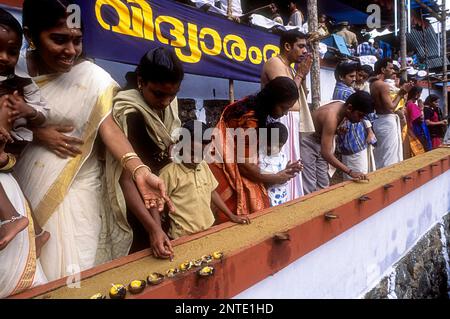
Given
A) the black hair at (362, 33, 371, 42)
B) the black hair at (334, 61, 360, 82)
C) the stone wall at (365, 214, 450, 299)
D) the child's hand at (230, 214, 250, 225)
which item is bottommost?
the stone wall at (365, 214, 450, 299)

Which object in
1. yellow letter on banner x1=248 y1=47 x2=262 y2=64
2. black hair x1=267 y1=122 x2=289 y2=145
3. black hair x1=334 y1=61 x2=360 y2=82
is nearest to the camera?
black hair x1=267 y1=122 x2=289 y2=145

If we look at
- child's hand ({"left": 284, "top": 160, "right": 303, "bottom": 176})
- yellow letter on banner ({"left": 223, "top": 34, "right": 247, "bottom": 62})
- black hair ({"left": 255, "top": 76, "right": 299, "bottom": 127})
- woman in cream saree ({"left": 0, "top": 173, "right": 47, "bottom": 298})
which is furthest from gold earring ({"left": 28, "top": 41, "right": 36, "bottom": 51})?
yellow letter on banner ({"left": 223, "top": 34, "right": 247, "bottom": 62})

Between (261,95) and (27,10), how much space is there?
149 centimetres

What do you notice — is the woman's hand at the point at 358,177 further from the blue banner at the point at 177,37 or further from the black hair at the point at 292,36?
the blue banner at the point at 177,37

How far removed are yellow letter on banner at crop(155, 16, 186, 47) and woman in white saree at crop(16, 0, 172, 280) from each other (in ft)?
8.63

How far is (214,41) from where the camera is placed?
14.9 feet

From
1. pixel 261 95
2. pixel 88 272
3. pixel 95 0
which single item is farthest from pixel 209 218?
pixel 95 0

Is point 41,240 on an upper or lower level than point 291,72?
lower

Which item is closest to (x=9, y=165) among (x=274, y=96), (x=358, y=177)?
(x=274, y=96)

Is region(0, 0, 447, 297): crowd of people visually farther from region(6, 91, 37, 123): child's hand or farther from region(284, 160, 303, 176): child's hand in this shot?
region(284, 160, 303, 176): child's hand

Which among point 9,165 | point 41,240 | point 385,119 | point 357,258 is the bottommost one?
point 357,258

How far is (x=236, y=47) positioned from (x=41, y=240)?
161 inches

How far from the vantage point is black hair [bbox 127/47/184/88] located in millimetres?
1480

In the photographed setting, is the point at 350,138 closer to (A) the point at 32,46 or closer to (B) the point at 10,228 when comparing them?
(A) the point at 32,46
